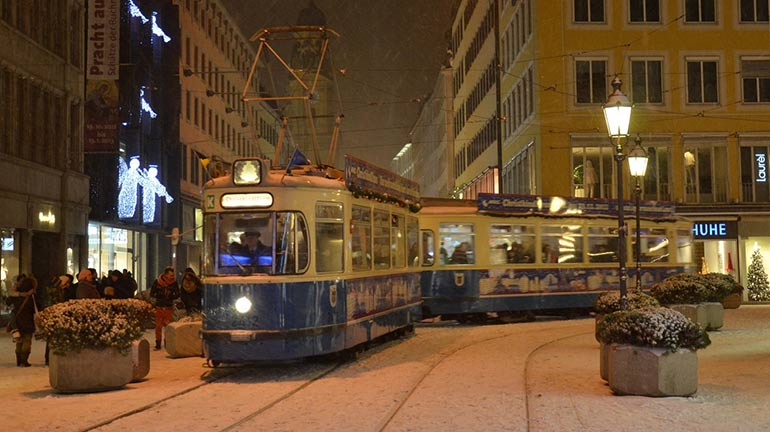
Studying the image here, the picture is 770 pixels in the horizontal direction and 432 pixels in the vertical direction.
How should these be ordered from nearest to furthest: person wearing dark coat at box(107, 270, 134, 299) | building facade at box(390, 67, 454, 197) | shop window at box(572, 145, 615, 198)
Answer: person wearing dark coat at box(107, 270, 134, 299) → shop window at box(572, 145, 615, 198) → building facade at box(390, 67, 454, 197)

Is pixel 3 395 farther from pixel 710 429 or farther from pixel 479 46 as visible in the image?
pixel 479 46

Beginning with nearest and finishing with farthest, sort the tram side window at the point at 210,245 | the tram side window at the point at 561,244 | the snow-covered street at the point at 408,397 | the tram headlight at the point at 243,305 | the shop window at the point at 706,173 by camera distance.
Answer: the snow-covered street at the point at 408,397
the tram headlight at the point at 243,305
the tram side window at the point at 210,245
the tram side window at the point at 561,244
the shop window at the point at 706,173

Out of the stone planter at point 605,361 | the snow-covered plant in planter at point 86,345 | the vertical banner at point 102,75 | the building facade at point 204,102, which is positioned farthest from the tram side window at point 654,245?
the building facade at point 204,102

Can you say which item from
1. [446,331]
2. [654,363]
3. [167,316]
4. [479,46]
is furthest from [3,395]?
[479,46]

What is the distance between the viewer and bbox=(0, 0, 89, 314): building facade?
29516mm

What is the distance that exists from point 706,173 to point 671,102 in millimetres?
3244

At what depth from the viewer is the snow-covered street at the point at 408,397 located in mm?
10930

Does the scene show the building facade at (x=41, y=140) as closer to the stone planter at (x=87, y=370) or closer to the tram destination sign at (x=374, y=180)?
the tram destination sign at (x=374, y=180)

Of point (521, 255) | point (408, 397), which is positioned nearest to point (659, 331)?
point (408, 397)

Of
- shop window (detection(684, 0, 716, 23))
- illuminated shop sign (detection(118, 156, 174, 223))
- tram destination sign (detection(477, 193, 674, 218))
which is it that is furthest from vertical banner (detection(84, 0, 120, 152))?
shop window (detection(684, 0, 716, 23))

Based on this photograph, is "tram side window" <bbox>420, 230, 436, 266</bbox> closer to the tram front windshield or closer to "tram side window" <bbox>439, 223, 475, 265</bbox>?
"tram side window" <bbox>439, 223, 475, 265</bbox>

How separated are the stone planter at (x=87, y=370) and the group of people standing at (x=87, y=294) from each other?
4.15 m

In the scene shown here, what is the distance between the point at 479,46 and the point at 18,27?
34161mm

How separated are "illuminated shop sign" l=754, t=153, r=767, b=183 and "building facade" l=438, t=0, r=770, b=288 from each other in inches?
1.6
